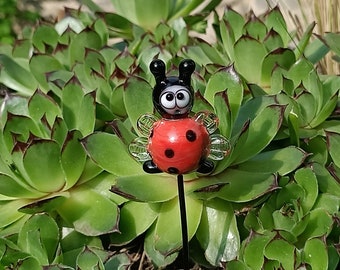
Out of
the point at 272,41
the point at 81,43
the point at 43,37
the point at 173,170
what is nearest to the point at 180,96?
the point at 173,170

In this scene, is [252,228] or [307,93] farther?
[307,93]

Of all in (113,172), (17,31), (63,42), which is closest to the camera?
(113,172)

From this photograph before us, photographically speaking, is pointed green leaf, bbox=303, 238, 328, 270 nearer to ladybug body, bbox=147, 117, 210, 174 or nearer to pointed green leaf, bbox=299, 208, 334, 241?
pointed green leaf, bbox=299, 208, 334, 241

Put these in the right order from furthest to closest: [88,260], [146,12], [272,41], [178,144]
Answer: [146,12] < [272,41] < [88,260] < [178,144]

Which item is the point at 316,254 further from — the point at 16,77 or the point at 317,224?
the point at 16,77

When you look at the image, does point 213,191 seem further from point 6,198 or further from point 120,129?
point 6,198

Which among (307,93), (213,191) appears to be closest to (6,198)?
(213,191)
